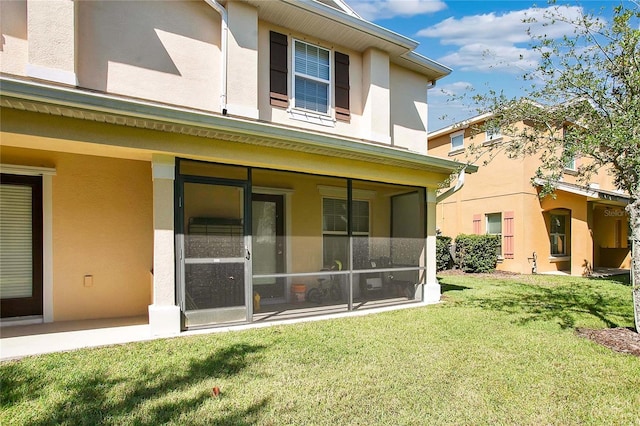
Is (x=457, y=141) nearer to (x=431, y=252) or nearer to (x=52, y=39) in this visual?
(x=431, y=252)

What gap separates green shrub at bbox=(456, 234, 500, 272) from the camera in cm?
1300

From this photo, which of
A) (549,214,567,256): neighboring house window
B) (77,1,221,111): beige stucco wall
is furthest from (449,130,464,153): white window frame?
(77,1,221,111): beige stucco wall

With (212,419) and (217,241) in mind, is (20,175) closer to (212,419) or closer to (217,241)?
(217,241)

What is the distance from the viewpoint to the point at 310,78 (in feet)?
24.6

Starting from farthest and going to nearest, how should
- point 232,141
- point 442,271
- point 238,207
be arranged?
point 442,271 < point 238,207 < point 232,141

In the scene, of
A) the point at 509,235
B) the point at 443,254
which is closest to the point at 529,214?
the point at 509,235

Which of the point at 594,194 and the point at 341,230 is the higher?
the point at 594,194

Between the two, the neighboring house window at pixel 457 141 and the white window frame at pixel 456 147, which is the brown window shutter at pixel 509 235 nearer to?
the white window frame at pixel 456 147

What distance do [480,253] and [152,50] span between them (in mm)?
12226

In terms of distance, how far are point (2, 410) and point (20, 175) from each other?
4204 mm

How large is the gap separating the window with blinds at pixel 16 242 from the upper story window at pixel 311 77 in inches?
205

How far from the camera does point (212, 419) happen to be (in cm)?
290

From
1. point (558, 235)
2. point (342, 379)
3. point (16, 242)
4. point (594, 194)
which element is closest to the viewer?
point (342, 379)

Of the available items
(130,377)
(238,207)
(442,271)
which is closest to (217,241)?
(238,207)
